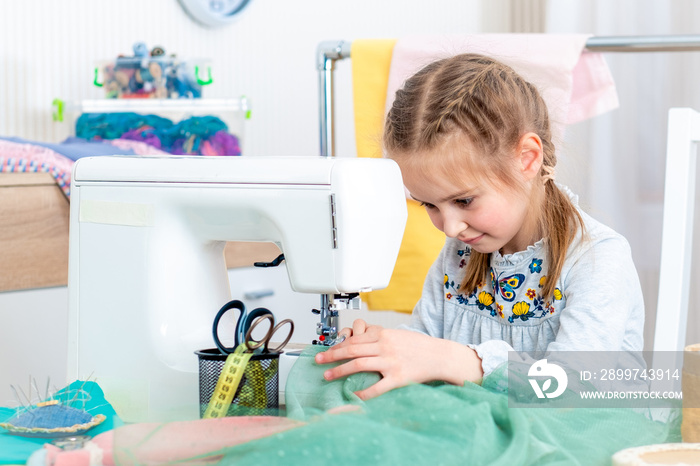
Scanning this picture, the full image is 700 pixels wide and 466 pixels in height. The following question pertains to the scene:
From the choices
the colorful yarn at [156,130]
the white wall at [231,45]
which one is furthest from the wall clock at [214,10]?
the colorful yarn at [156,130]

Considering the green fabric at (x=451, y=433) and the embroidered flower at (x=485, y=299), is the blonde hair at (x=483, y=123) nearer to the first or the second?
the embroidered flower at (x=485, y=299)

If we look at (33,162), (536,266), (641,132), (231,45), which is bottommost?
(536,266)

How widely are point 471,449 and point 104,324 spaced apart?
50 centimetres

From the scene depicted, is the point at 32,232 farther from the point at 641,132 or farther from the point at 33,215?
the point at 641,132

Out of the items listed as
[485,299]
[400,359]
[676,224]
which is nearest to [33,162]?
[485,299]

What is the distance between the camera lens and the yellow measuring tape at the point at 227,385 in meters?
0.71

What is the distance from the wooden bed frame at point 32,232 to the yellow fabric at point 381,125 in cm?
61

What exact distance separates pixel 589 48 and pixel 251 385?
3.65 feet

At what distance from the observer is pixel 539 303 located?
104 centimetres

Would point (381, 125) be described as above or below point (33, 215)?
above

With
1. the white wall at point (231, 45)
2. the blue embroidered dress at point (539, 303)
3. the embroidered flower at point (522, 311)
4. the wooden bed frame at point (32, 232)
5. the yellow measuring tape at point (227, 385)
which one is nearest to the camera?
the yellow measuring tape at point (227, 385)

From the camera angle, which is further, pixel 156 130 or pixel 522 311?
pixel 156 130

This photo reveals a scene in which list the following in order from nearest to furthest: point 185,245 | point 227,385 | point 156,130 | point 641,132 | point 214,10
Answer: point 227,385, point 185,245, point 156,130, point 641,132, point 214,10

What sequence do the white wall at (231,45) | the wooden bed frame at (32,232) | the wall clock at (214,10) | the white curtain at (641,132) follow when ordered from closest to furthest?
the wooden bed frame at (32,232), the white wall at (231,45), the white curtain at (641,132), the wall clock at (214,10)
